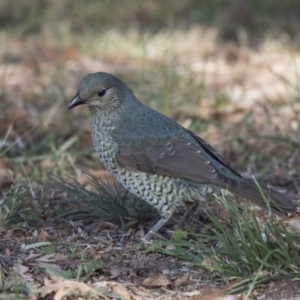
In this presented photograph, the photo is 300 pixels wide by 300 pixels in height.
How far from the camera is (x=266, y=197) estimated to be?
5012mm

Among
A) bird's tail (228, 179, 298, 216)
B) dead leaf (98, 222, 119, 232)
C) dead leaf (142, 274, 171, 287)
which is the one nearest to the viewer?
dead leaf (142, 274, 171, 287)

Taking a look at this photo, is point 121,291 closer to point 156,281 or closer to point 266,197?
point 156,281

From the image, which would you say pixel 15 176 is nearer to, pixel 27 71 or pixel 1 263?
pixel 1 263

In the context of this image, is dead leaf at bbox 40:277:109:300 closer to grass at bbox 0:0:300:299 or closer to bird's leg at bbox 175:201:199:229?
grass at bbox 0:0:300:299

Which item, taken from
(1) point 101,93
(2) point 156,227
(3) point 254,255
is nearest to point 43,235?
(2) point 156,227

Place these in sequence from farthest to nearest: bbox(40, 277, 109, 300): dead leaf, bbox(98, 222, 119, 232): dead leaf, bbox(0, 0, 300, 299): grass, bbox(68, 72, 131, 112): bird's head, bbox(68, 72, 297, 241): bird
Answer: bbox(68, 72, 131, 112): bird's head
bbox(98, 222, 119, 232): dead leaf
bbox(68, 72, 297, 241): bird
bbox(0, 0, 300, 299): grass
bbox(40, 277, 109, 300): dead leaf


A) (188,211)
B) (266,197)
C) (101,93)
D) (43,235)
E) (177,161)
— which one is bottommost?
(43,235)


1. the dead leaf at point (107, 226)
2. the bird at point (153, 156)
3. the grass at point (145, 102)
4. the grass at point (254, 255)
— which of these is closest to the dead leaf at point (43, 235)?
the grass at point (145, 102)

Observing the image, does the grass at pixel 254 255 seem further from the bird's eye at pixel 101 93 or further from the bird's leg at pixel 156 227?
the bird's eye at pixel 101 93

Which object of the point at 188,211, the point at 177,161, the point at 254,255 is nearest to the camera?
the point at 254,255

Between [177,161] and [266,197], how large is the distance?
72 cm

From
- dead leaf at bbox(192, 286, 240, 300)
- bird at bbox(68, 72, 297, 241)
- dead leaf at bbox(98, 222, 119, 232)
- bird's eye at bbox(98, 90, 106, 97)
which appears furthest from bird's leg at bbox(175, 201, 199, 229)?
dead leaf at bbox(192, 286, 240, 300)

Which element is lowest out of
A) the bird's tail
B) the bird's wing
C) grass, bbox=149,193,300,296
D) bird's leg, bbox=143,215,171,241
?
bird's leg, bbox=143,215,171,241

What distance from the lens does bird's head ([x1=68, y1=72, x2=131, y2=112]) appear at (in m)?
5.66
